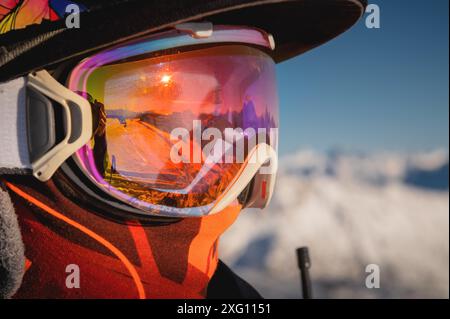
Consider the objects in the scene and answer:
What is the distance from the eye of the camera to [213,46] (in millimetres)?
1150

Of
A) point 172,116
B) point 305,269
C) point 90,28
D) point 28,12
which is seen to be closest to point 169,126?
point 172,116

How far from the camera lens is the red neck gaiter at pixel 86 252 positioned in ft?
3.35

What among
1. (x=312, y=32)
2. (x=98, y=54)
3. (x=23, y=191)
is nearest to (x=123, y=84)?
(x=98, y=54)

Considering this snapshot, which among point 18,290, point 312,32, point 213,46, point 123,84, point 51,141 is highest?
point 312,32

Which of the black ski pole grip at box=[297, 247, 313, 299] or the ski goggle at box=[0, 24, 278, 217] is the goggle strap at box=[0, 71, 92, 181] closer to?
the ski goggle at box=[0, 24, 278, 217]

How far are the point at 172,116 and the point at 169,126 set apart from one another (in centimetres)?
3

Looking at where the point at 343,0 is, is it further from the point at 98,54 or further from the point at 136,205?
the point at 136,205

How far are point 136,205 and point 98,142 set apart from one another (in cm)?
18

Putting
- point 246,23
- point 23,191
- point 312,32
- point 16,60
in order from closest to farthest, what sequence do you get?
point 16,60 → point 23,191 → point 246,23 → point 312,32

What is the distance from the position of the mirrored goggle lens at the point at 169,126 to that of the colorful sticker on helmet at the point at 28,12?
0.55ft

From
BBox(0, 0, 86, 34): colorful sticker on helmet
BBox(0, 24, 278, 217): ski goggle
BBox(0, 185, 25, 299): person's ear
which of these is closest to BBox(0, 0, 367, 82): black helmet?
BBox(0, 0, 86, 34): colorful sticker on helmet

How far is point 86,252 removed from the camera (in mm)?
1049

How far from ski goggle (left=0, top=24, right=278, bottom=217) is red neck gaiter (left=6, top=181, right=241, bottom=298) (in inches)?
3.5

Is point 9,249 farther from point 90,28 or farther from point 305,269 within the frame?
point 305,269
